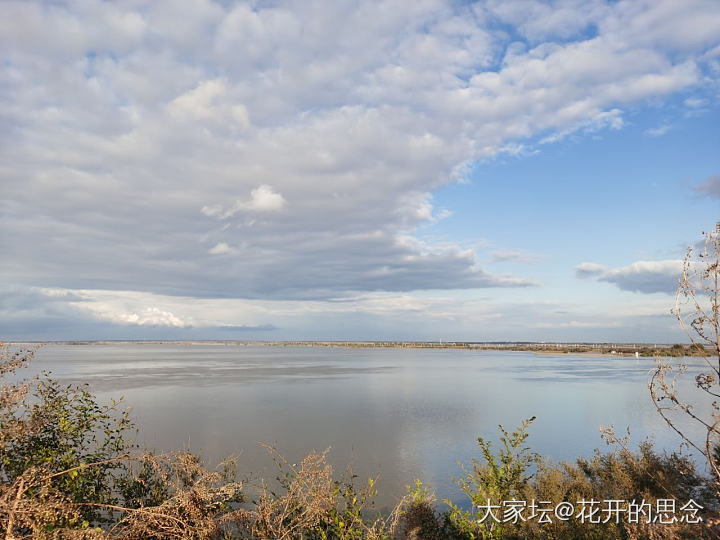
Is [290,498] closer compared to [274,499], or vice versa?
[290,498]

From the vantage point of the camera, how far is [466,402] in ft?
102

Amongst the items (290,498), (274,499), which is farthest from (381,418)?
(290,498)

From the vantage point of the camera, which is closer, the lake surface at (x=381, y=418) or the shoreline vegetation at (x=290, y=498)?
the shoreline vegetation at (x=290, y=498)

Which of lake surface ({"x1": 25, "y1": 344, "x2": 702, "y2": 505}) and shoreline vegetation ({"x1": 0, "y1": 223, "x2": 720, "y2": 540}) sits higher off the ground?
shoreline vegetation ({"x1": 0, "y1": 223, "x2": 720, "y2": 540})

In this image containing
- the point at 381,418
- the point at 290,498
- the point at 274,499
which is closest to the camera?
the point at 290,498

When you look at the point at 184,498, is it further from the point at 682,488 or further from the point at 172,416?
the point at 172,416

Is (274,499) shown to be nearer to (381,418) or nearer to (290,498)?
(290,498)

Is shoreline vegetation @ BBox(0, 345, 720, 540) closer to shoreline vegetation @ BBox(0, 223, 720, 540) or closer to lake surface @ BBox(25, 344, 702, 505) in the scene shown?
shoreline vegetation @ BBox(0, 223, 720, 540)

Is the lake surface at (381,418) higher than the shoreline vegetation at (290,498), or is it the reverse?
the shoreline vegetation at (290,498)

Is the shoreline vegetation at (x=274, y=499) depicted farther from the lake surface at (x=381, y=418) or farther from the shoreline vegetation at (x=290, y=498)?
the lake surface at (x=381, y=418)

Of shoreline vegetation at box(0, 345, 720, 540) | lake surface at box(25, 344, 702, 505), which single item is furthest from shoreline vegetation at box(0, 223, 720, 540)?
lake surface at box(25, 344, 702, 505)

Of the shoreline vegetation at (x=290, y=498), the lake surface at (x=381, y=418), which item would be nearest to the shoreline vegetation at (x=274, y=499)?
the shoreline vegetation at (x=290, y=498)

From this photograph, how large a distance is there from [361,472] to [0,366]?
440 inches

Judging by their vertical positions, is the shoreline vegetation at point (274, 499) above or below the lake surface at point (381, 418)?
above
